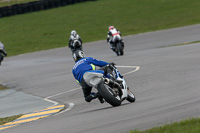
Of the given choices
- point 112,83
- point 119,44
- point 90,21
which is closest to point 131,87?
point 112,83

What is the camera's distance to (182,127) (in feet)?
22.5

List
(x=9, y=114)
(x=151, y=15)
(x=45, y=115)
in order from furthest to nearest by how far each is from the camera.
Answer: (x=151, y=15) → (x=9, y=114) → (x=45, y=115)

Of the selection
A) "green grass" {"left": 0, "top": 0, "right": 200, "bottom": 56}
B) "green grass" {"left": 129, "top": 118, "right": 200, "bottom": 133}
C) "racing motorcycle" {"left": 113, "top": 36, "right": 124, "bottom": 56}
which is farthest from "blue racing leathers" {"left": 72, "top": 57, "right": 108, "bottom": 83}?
"green grass" {"left": 0, "top": 0, "right": 200, "bottom": 56}

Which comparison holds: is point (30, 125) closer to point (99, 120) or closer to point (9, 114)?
point (99, 120)

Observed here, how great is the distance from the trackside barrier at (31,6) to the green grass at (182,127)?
3638 centimetres

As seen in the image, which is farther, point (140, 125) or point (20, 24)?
point (20, 24)

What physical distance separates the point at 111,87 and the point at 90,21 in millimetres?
30481

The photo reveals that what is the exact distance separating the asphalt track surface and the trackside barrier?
1414 centimetres

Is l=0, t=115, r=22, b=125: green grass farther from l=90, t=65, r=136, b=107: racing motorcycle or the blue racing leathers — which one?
l=90, t=65, r=136, b=107: racing motorcycle


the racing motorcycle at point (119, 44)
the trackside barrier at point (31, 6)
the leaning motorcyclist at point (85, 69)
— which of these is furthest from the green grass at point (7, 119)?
the trackside barrier at point (31, 6)

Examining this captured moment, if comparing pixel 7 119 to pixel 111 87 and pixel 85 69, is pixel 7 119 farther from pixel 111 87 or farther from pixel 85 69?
pixel 111 87

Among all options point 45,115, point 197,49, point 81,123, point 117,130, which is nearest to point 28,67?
point 197,49

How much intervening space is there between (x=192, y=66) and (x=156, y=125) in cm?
864

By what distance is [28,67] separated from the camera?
2533 cm
